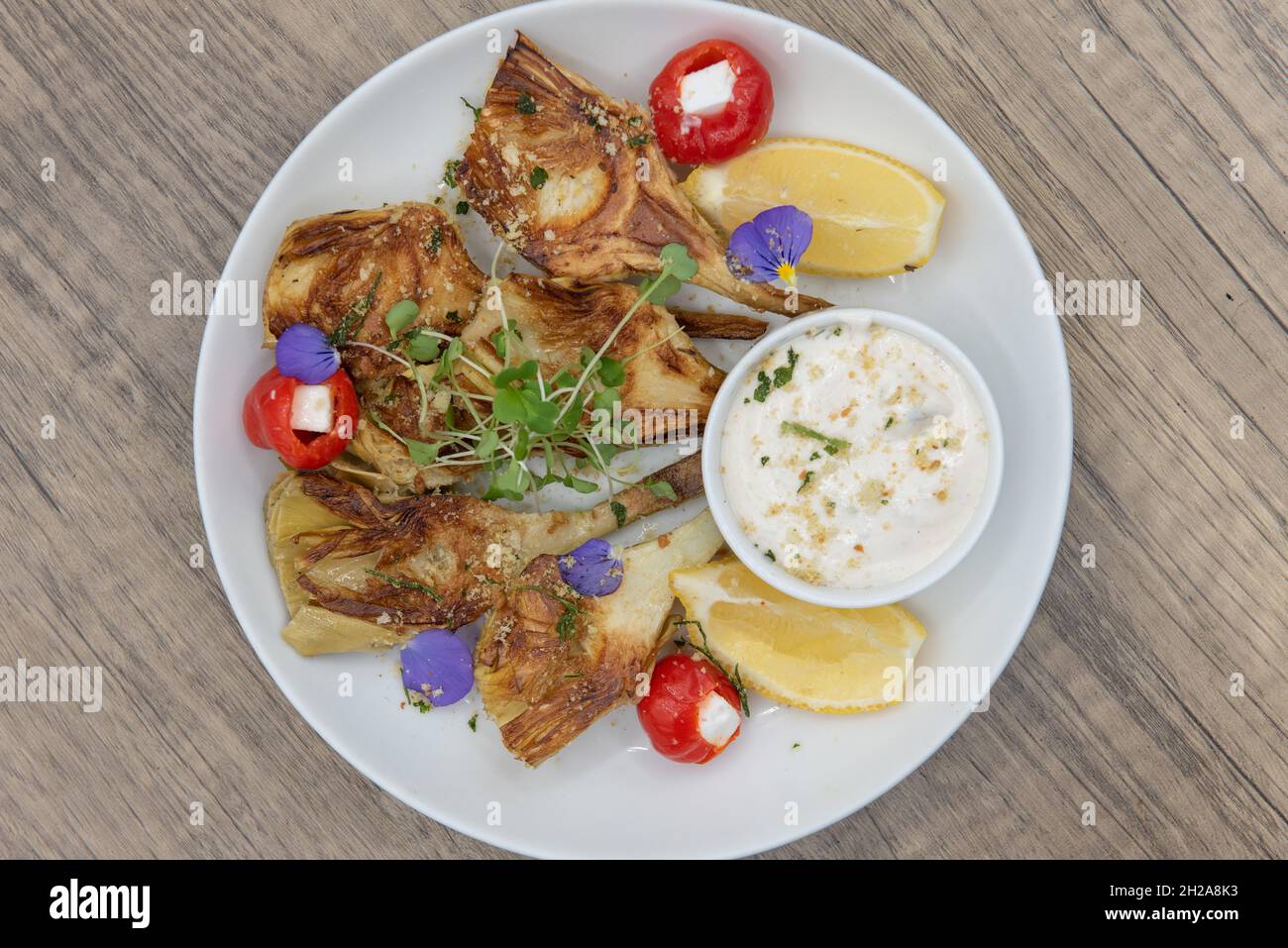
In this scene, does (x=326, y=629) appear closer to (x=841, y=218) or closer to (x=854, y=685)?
(x=854, y=685)

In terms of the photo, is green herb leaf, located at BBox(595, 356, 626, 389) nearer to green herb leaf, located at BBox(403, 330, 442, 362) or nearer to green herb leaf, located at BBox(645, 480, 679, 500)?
green herb leaf, located at BBox(645, 480, 679, 500)

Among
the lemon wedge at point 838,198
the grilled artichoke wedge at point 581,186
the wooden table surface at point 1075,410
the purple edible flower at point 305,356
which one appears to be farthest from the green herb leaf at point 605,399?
the wooden table surface at point 1075,410

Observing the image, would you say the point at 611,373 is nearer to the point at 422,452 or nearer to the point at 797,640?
the point at 422,452

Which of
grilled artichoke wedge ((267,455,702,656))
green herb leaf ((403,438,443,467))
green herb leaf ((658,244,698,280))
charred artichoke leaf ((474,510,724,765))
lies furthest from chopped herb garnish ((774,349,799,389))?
green herb leaf ((403,438,443,467))

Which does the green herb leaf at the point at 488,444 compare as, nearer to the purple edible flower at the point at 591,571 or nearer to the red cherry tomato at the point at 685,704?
the purple edible flower at the point at 591,571

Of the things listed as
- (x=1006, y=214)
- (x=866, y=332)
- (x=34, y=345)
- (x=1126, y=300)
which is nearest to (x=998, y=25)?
(x=1006, y=214)
